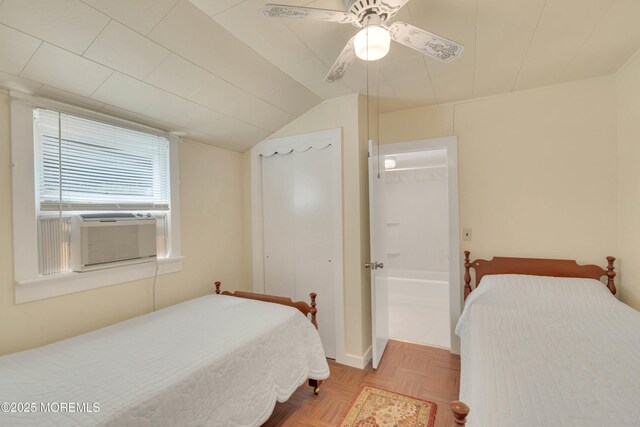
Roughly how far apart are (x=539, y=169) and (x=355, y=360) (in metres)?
2.28

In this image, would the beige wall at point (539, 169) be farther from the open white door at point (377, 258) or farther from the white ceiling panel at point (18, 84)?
the white ceiling panel at point (18, 84)

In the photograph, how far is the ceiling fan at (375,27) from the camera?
1.19 m

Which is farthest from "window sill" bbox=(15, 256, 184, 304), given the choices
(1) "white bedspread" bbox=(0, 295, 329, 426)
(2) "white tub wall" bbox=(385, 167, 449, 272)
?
(2) "white tub wall" bbox=(385, 167, 449, 272)

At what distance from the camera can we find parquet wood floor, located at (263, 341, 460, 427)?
6.16ft

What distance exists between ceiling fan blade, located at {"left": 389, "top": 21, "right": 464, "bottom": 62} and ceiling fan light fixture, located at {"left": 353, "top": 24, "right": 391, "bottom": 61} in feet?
0.23

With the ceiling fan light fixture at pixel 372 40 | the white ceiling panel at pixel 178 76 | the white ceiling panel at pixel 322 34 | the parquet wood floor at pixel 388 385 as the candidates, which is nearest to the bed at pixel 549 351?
the parquet wood floor at pixel 388 385

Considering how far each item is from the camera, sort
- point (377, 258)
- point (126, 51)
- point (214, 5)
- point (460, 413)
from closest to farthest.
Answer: point (460, 413)
point (214, 5)
point (126, 51)
point (377, 258)

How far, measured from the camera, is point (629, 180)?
202cm

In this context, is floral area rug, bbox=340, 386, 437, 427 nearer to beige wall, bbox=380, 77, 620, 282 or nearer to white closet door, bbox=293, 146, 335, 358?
white closet door, bbox=293, 146, 335, 358

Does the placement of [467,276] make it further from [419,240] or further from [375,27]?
[419,240]

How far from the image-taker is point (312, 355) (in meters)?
2.06

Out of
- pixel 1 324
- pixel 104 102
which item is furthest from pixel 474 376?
pixel 104 102

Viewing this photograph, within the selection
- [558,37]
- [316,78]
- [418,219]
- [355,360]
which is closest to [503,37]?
[558,37]

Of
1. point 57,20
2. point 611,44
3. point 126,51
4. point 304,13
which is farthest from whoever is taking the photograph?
point 611,44
